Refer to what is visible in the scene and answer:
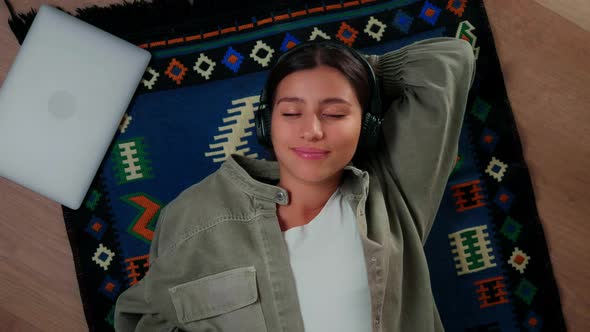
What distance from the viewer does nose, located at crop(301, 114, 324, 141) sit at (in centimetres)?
90

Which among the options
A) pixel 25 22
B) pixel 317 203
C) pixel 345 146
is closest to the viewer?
pixel 345 146

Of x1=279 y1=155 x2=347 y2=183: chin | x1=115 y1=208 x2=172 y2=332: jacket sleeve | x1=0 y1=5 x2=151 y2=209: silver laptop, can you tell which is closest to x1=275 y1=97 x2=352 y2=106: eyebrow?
x1=279 y1=155 x2=347 y2=183: chin

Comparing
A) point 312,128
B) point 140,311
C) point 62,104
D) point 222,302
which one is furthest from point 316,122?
point 62,104

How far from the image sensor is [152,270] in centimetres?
107

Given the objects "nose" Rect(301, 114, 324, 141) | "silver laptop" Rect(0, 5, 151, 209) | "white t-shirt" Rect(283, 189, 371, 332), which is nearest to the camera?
"nose" Rect(301, 114, 324, 141)

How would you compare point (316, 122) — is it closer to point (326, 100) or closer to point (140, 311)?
point (326, 100)

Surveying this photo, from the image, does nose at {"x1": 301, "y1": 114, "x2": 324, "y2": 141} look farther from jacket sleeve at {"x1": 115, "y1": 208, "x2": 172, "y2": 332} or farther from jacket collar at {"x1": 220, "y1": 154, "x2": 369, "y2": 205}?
jacket sleeve at {"x1": 115, "y1": 208, "x2": 172, "y2": 332}

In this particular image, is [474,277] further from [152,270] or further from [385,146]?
[152,270]

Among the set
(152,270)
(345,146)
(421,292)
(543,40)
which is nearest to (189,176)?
(152,270)

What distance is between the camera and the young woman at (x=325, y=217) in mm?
974

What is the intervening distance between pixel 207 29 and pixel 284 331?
0.81 meters

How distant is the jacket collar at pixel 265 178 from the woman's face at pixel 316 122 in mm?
86

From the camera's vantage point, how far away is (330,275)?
3.32ft

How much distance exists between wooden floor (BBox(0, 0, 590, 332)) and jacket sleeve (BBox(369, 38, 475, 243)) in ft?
1.04
